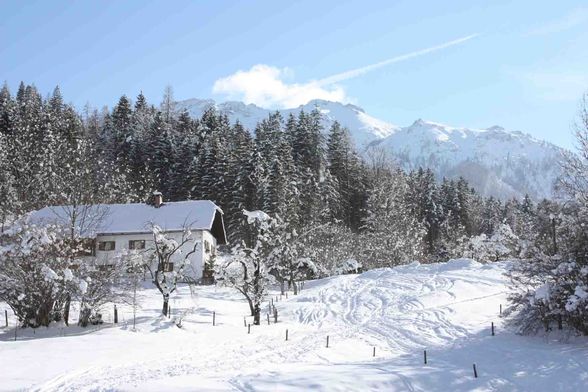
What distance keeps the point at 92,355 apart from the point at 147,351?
2.33 metres

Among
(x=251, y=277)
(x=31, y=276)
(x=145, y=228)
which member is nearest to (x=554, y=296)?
(x=251, y=277)

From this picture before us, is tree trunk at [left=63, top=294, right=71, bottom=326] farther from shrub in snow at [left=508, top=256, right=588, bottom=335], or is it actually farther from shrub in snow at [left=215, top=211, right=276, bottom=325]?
shrub in snow at [left=508, top=256, right=588, bottom=335]

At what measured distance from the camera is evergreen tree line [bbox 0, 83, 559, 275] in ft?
196

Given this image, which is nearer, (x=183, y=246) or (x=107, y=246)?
(x=183, y=246)

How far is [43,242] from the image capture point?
2805 cm

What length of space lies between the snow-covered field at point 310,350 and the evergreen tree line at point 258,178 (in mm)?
17423

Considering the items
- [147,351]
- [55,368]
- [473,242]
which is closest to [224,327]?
[147,351]

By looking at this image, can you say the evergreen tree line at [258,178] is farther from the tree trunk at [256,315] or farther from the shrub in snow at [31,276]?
the shrub in snow at [31,276]

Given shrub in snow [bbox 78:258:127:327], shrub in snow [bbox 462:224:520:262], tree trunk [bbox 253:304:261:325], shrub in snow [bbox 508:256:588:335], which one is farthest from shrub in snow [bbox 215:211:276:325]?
shrub in snow [bbox 462:224:520:262]

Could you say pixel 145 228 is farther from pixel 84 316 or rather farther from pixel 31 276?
pixel 31 276

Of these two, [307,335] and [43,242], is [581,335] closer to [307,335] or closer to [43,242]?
[307,335]

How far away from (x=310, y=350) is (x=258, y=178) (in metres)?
39.7

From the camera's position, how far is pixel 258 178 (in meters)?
63.3

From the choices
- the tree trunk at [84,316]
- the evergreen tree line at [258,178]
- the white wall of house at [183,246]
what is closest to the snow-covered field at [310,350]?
the tree trunk at [84,316]
